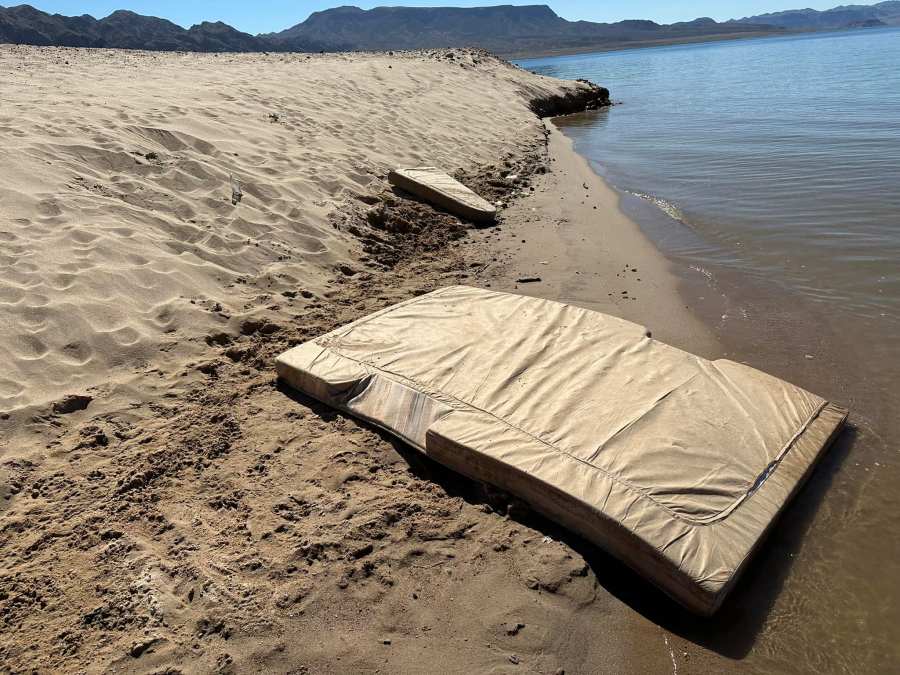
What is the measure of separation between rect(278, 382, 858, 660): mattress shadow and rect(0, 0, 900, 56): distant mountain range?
4233 cm

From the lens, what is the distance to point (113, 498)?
287 cm

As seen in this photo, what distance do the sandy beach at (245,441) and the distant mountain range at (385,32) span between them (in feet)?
125

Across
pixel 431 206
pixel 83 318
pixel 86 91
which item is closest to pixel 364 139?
pixel 431 206

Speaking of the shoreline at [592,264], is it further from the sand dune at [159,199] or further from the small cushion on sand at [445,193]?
the sand dune at [159,199]

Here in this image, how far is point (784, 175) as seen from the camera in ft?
31.1

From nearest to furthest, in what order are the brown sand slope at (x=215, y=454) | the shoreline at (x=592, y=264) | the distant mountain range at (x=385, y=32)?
the brown sand slope at (x=215, y=454) < the shoreline at (x=592, y=264) < the distant mountain range at (x=385, y=32)

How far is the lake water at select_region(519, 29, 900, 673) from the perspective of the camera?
2.56 metres

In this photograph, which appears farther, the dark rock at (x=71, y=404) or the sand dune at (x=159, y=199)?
the sand dune at (x=159, y=199)

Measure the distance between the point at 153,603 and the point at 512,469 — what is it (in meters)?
1.67

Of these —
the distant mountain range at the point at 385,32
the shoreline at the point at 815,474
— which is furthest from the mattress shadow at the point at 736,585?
the distant mountain range at the point at 385,32

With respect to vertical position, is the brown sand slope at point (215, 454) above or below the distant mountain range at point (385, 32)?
below

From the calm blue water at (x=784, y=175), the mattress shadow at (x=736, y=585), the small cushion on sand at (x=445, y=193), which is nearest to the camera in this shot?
the mattress shadow at (x=736, y=585)

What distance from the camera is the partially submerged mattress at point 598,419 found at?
2.56 m

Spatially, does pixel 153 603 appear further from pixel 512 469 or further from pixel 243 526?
pixel 512 469
